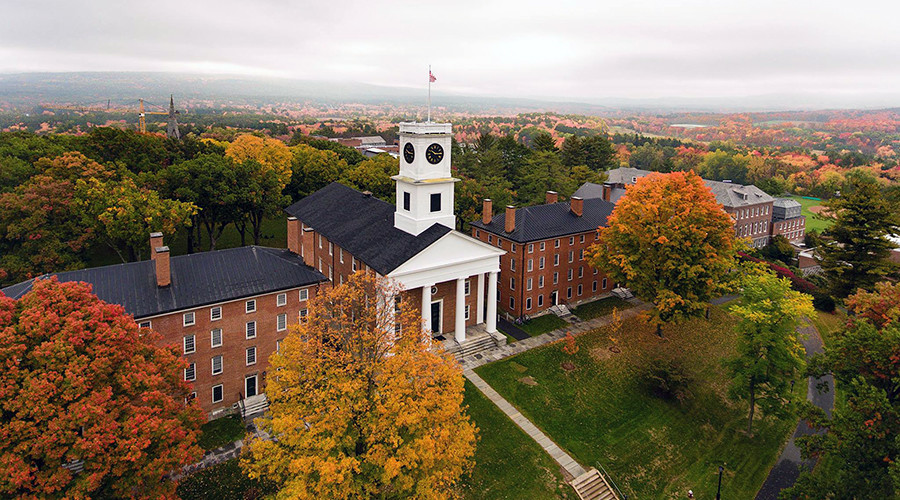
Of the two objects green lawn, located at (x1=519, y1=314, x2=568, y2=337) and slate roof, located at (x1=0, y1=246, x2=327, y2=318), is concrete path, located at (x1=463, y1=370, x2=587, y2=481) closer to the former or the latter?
green lawn, located at (x1=519, y1=314, x2=568, y2=337)

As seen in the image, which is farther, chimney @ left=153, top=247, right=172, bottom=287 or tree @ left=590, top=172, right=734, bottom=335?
tree @ left=590, top=172, right=734, bottom=335

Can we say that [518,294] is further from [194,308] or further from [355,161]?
[355,161]

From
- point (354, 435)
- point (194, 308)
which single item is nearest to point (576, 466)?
point (354, 435)

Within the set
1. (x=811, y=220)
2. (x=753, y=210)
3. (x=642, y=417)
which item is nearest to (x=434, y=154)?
(x=642, y=417)

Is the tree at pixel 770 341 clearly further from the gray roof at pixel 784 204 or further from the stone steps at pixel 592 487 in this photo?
the gray roof at pixel 784 204

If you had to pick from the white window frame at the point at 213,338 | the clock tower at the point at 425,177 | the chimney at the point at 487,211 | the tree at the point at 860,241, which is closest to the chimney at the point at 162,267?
the white window frame at the point at 213,338

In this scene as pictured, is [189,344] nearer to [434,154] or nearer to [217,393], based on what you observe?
[217,393]

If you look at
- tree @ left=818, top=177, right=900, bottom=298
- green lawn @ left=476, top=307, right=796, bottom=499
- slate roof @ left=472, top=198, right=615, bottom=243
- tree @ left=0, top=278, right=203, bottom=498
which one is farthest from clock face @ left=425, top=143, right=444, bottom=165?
tree @ left=818, top=177, right=900, bottom=298
